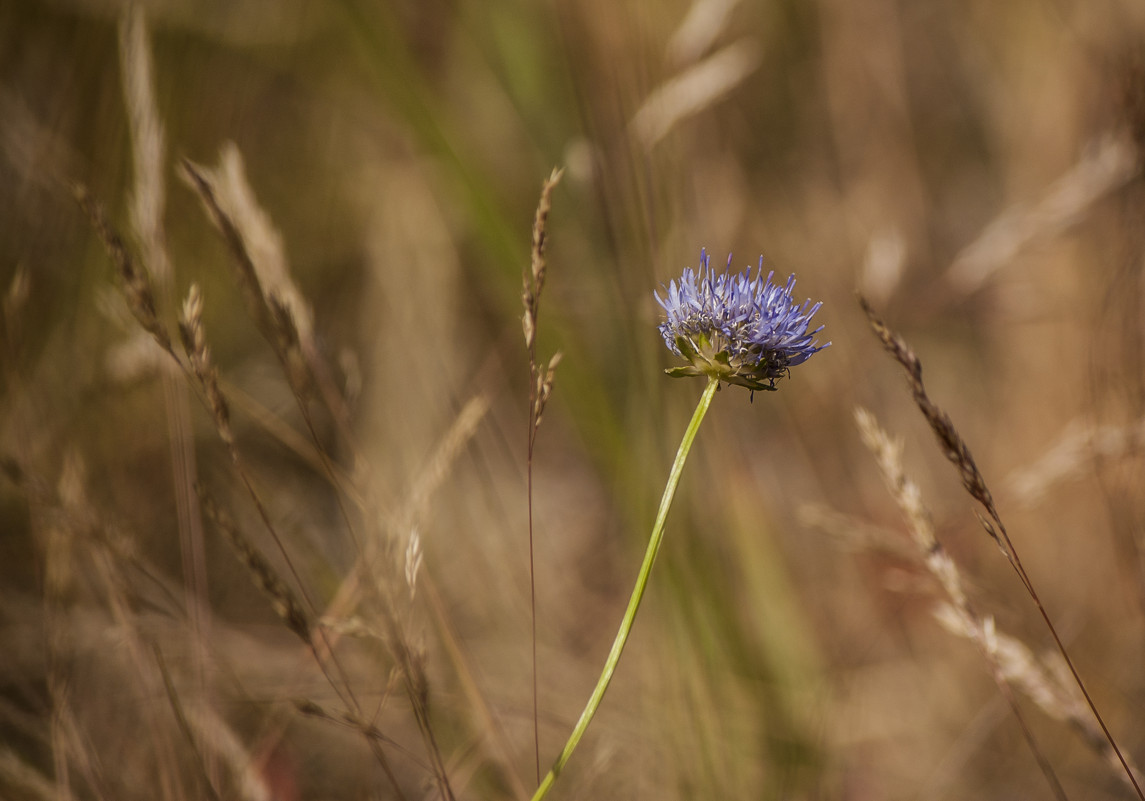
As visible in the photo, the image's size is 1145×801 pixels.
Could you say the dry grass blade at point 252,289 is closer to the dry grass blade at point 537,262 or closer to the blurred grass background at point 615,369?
the blurred grass background at point 615,369

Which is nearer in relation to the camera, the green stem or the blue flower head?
the green stem

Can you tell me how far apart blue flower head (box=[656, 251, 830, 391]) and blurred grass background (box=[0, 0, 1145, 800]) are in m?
0.39

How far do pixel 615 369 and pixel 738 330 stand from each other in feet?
4.00

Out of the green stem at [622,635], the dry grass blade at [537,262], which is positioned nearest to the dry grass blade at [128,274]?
the dry grass blade at [537,262]

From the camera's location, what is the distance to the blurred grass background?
1731mm

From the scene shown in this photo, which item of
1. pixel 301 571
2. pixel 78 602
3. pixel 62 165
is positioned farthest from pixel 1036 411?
pixel 62 165

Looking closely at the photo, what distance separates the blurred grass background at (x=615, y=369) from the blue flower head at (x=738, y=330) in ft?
1.29

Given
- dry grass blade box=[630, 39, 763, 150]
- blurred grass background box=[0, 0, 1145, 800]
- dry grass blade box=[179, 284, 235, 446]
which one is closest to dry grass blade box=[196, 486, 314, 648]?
dry grass blade box=[179, 284, 235, 446]

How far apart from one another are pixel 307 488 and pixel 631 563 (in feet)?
4.10

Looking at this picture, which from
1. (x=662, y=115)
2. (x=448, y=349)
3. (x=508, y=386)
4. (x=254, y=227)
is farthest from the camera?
(x=508, y=386)

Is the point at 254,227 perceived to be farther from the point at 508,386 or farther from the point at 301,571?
the point at 508,386

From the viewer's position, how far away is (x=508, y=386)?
301 cm

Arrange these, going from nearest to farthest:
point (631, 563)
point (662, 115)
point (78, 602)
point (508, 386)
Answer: point (662, 115) → point (78, 602) → point (631, 563) → point (508, 386)

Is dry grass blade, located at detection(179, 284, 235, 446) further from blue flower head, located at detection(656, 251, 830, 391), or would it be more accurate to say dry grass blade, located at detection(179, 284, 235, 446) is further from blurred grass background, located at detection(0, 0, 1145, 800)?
blue flower head, located at detection(656, 251, 830, 391)
